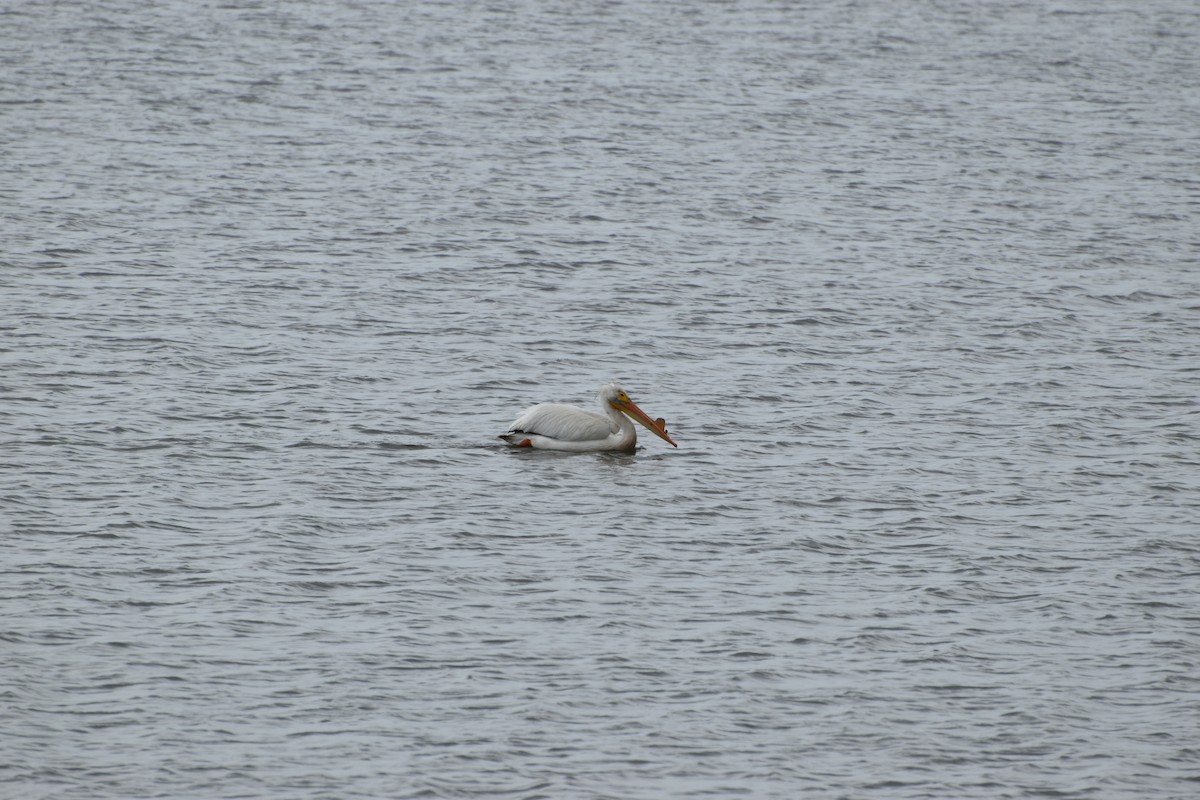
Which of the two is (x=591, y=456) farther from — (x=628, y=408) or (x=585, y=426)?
(x=628, y=408)

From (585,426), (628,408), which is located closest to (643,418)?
(628,408)

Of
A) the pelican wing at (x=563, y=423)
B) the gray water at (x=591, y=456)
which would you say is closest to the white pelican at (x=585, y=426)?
the pelican wing at (x=563, y=423)

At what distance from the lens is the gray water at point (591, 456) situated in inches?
415

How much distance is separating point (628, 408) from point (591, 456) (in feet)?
1.83

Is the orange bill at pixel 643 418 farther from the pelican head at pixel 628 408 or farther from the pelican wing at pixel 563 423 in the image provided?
the pelican wing at pixel 563 423

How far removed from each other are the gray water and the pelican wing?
26 centimetres

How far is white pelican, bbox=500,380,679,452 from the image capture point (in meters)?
16.0

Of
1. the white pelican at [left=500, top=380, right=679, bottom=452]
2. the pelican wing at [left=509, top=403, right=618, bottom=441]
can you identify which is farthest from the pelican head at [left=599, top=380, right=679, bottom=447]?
the pelican wing at [left=509, top=403, right=618, bottom=441]

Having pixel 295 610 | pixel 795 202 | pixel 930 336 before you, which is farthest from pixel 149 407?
pixel 795 202

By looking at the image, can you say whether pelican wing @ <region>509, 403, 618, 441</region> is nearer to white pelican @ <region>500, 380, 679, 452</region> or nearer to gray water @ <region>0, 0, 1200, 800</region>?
white pelican @ <region>500, 380, 679, 452</region>

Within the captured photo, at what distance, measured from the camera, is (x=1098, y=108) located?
3441 centimetres

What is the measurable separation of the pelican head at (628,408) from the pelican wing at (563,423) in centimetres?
17

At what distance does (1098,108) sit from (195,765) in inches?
1107

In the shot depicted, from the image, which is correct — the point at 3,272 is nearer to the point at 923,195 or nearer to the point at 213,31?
the point at 923,195
